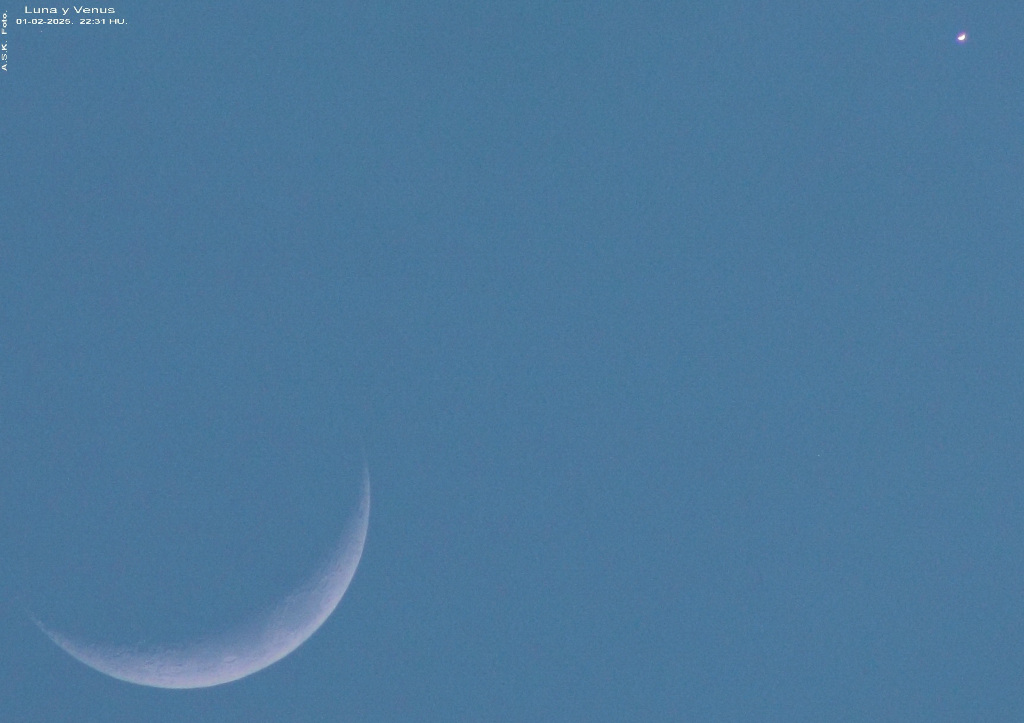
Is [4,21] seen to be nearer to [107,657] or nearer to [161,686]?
[107,657]

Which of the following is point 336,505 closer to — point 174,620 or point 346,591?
point 346,591

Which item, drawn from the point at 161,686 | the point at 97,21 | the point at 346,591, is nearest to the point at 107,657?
the point at 161,686

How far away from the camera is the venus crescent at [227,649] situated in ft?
17.2

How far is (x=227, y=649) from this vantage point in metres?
5.29

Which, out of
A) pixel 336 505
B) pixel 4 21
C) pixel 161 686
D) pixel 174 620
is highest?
pixel 4 21

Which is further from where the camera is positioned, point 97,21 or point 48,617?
point 97,21

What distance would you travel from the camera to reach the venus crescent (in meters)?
5.25

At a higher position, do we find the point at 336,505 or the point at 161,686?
the point at 336,505

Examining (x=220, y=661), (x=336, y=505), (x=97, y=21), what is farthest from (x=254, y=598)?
(x=97, y=21)

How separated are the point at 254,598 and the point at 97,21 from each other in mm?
5569

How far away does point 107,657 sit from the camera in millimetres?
5242

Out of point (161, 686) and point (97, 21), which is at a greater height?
point (97, 21)

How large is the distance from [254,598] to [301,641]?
604 millimetres

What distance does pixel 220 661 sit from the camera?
17.3 ft
